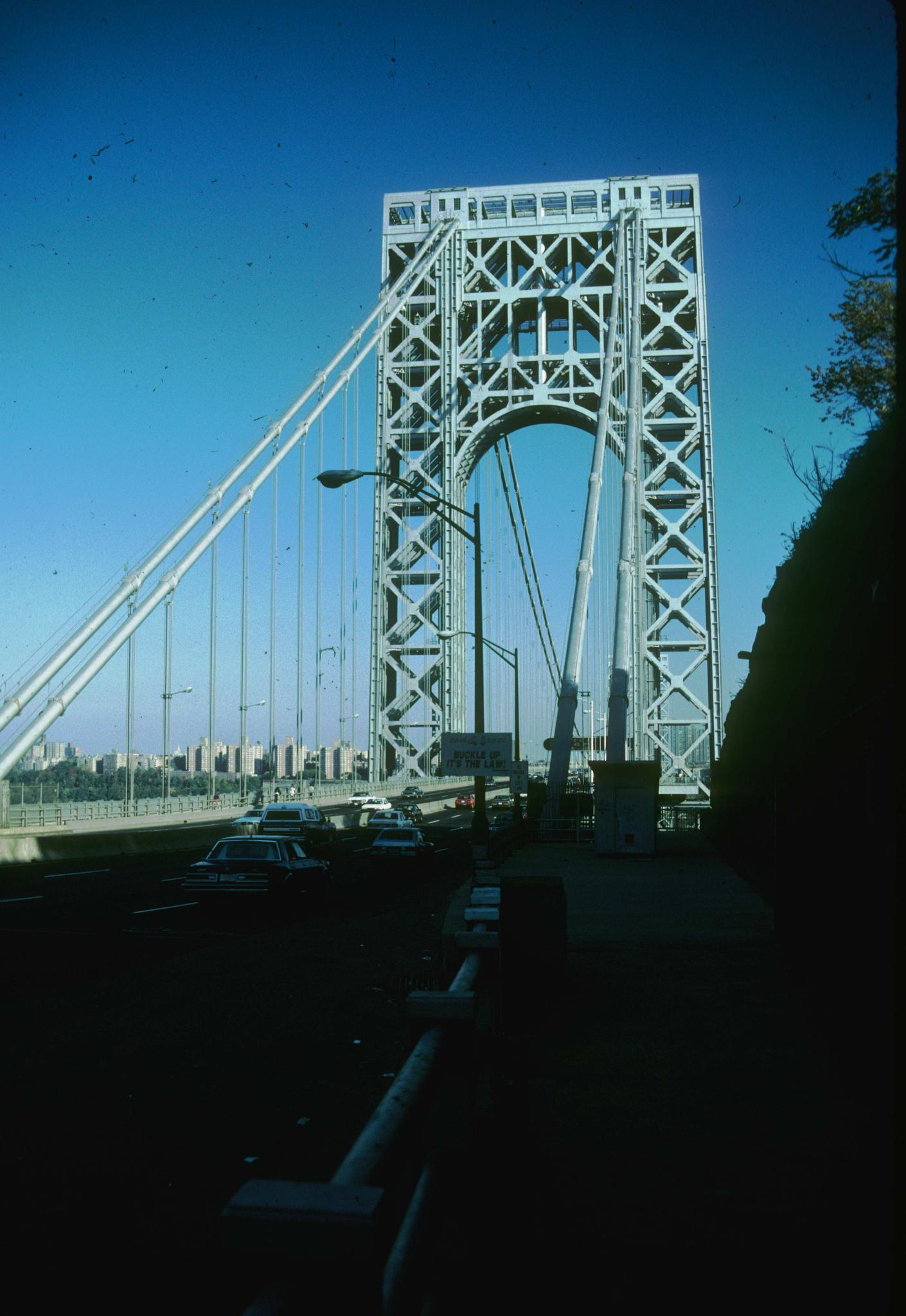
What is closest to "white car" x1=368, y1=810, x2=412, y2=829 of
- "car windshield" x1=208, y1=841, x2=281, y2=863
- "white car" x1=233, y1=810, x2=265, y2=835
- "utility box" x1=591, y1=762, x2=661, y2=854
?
"white car" x1=233, y1=810, x2=265, y2=835

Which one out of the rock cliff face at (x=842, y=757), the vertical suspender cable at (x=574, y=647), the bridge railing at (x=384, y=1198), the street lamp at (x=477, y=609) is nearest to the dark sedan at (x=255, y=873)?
the street lamp at (x=477, y=609)

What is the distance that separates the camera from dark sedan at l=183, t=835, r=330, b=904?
18078 millimetres

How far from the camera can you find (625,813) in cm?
3045

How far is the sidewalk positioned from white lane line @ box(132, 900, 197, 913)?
9.71 m

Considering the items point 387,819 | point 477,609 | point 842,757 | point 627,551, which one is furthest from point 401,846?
point 842,757

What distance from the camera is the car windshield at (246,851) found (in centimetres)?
1881

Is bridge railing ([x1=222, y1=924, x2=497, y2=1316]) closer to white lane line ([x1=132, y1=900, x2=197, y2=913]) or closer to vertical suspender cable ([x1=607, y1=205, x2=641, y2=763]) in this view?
white lane line ([x1=132, y1=900, x2=197, y2=913])

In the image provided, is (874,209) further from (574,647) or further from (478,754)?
(574,647)

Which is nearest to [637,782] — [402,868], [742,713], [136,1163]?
[742,713]

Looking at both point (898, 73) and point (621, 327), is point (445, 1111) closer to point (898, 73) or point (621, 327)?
point (898, 73)

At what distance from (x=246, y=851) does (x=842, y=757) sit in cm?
1308

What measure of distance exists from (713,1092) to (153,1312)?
11.6 ft

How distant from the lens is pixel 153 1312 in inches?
155

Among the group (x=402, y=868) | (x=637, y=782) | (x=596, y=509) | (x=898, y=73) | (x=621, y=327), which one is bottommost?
(x=402, y=868)
